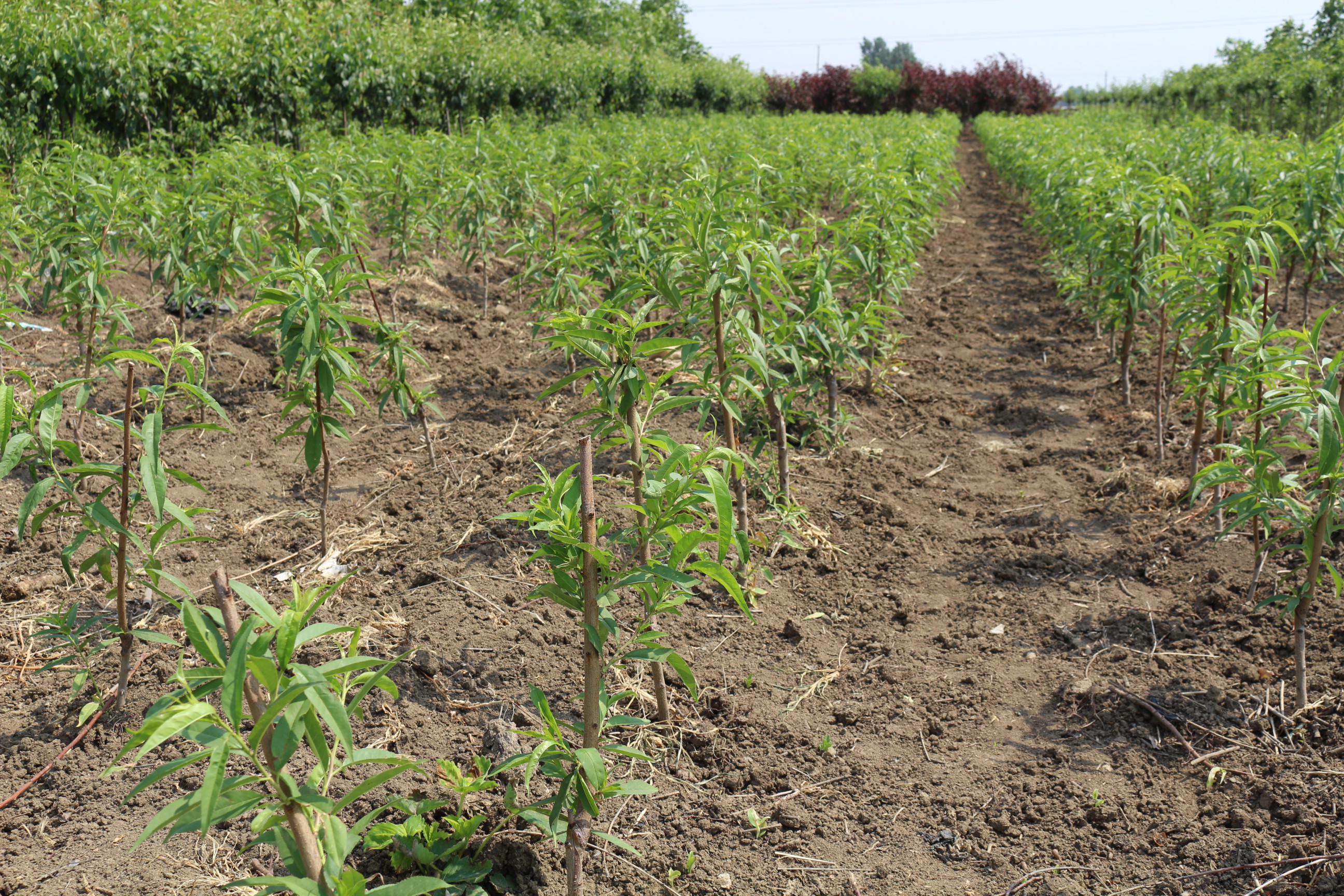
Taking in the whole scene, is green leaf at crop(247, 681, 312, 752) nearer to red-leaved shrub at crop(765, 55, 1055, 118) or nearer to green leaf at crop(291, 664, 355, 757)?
green leaf at crop(291, 664, 355, 757)

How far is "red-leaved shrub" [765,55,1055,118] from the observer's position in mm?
44031

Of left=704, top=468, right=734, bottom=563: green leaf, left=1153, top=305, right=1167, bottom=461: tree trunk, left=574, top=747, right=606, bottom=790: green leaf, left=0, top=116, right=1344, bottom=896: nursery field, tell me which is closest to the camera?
left=704, top=468, right=734, bottom=563: green leaf

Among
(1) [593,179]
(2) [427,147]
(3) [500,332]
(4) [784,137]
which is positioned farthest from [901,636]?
(4) [784,137]

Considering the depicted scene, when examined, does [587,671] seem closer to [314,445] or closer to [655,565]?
[655,565]

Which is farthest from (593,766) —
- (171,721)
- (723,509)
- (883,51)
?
(883,51)

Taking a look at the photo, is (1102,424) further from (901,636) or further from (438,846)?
(438,846)

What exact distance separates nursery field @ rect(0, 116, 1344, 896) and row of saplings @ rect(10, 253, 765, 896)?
0.05 ft

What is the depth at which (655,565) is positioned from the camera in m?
1.91

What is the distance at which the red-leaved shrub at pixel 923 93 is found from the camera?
44.0m

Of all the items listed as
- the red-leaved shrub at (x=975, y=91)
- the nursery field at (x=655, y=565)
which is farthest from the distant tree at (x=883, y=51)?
the nursery field at (x=655, y=565)

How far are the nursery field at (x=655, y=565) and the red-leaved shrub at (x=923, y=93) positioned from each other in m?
42.2

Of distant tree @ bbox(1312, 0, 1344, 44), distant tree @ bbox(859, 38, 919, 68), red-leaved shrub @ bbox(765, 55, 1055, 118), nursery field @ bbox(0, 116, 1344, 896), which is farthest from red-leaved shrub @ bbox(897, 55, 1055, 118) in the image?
distant tree @ bbox(859, 38, 919, 68)

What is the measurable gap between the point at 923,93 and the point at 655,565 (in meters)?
48.3

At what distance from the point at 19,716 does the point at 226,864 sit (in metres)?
1.11
